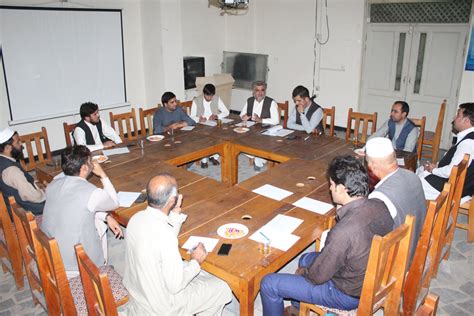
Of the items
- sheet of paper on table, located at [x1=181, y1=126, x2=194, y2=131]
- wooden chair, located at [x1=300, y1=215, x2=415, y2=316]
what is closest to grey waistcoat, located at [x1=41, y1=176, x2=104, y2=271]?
wooden chair, located at [x1=300, y1=215, x2=415, y2=316]

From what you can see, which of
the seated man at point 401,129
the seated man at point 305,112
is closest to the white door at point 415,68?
the seated man at point 401,129

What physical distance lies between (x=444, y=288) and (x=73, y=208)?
2883 mm

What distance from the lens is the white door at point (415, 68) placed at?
249 inches

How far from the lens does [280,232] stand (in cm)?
254

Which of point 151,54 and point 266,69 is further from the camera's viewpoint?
point 266,69

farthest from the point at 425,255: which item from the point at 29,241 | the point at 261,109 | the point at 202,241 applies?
the point at 261,109

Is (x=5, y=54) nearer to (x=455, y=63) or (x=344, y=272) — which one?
(x=344, y=272)

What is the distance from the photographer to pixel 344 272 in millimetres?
2172

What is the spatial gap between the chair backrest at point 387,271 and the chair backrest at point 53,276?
1.64 metres

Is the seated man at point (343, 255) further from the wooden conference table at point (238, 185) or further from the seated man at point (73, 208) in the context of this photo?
the seated man at point (73, 208)

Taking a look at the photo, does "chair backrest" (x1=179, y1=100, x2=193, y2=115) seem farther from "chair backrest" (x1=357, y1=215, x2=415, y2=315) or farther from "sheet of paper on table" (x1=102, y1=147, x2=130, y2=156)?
"chair backrest" (x1=357, y1=215, x2=415, y2=315)

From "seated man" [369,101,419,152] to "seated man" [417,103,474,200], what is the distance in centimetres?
49

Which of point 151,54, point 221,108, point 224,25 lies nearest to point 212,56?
point 224,25

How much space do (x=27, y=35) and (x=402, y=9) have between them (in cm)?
592
